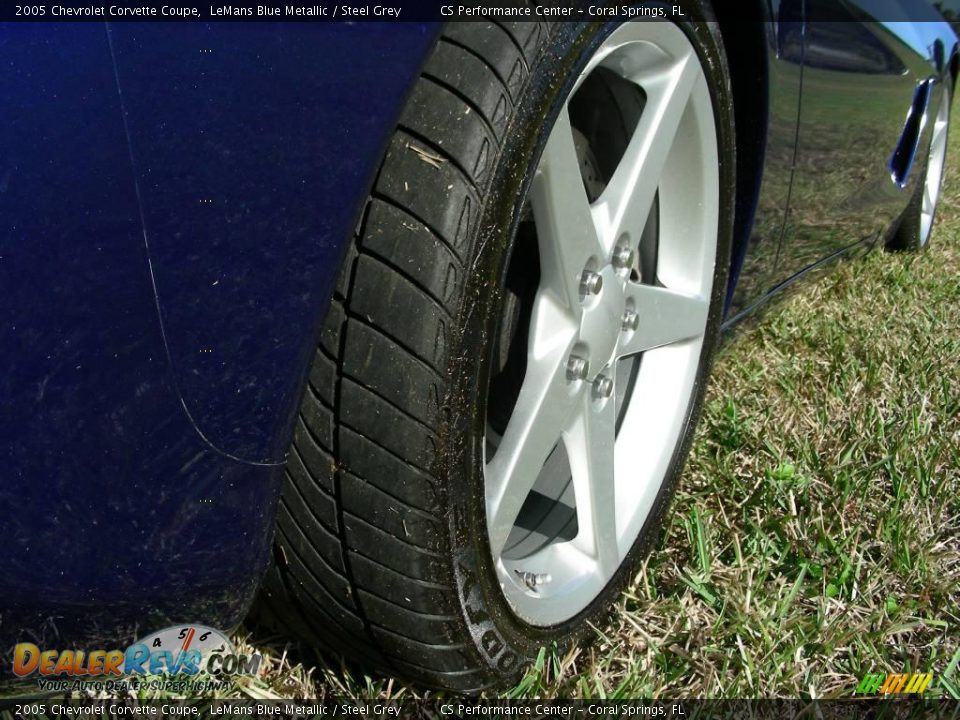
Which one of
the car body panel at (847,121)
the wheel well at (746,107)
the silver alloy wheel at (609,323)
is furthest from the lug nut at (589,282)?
the car body panel at (847,121)

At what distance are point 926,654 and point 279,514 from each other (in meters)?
0.95

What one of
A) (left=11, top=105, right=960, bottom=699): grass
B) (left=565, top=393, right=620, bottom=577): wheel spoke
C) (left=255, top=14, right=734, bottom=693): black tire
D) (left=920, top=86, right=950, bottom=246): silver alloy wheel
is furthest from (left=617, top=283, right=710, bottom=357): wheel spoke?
(left=920, top=86, right=950, bottom=246): silver alloy wheel

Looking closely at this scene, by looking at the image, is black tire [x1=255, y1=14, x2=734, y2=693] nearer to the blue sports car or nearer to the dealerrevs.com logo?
the blue sports car

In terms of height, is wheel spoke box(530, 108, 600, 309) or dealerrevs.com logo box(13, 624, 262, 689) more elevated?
wheel spoke box(530, 108, 600, 309)

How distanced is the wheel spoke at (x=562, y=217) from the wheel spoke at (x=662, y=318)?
20 centimetres

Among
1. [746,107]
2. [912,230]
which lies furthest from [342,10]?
[912,230]

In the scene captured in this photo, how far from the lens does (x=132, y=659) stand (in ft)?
3.16

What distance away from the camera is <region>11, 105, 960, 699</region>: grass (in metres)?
1.29

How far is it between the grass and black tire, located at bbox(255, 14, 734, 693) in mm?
247

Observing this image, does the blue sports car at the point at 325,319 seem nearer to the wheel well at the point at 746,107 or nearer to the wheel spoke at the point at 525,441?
the wheel spoke at the point at 525,441

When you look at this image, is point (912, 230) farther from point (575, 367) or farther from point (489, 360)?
point (489, 360)

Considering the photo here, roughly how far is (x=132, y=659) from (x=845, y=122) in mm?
1643

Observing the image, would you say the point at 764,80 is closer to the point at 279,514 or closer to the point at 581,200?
the point at 581,200

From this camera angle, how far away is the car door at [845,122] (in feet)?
5.72
